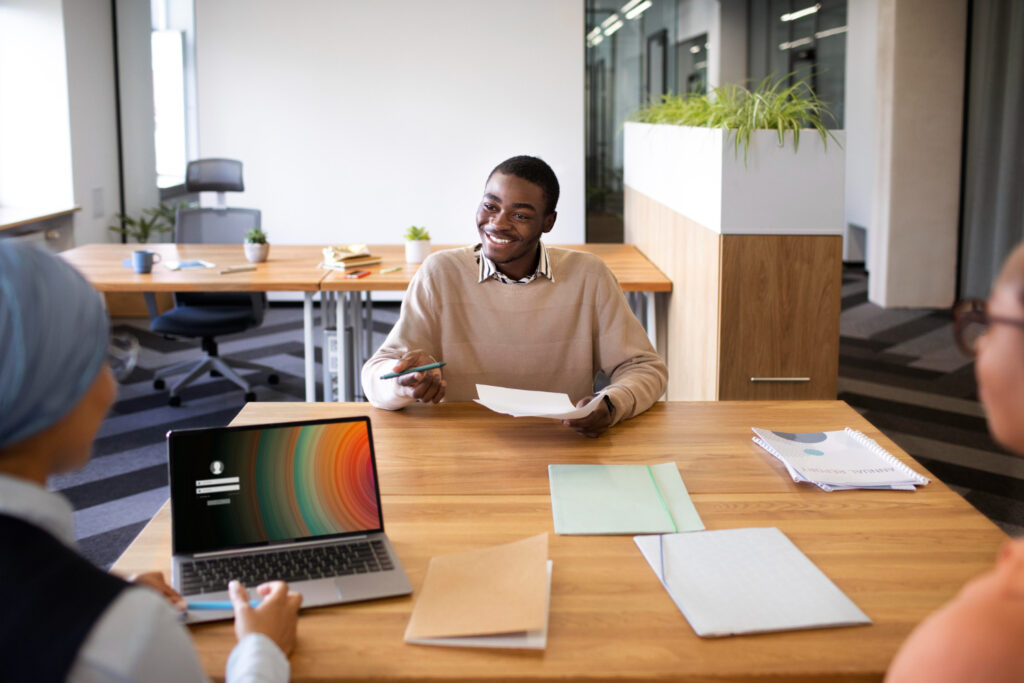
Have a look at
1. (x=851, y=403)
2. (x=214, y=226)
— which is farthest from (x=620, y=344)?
(x=214, y=226)

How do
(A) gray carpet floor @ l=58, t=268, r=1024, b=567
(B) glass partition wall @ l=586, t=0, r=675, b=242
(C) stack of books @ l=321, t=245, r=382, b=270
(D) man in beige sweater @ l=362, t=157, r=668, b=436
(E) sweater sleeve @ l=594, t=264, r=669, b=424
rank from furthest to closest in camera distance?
(B) glass partition wall @ l=586, t=0, r=675, b=242 → (C) stack of books @ l=321, t=245, r=382, b=270 → (A) gray carpet floor @ l=58, t=268, r=1024, b=567 → (D) man in beige sweater @ l=362, t=157, r=668, b=436 → (E) sweater sleeve @ l=594, t=264, r=669, b=424

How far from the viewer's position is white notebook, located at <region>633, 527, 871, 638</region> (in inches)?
50.1

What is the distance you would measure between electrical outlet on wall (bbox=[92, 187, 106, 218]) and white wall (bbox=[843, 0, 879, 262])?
610cm

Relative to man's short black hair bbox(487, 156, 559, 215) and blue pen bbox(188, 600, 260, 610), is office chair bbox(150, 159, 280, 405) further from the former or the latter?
blue pen bbox(188, 600, 260, 610)

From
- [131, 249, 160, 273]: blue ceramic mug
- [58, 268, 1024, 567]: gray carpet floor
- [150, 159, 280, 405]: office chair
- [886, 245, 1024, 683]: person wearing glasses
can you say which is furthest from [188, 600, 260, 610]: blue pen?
[150, 159, 280, 405]: office chair

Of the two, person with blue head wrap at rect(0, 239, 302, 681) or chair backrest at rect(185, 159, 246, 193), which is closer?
person with blue head wrap at rect(0, 239, 302, 681)

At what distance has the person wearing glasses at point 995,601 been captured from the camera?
0.76 metres

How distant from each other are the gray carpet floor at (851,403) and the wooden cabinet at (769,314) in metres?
0.90

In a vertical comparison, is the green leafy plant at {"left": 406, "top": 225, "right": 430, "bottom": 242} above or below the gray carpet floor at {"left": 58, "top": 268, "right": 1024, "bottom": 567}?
above

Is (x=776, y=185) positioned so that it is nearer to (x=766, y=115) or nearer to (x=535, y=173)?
(x=766, y=115)

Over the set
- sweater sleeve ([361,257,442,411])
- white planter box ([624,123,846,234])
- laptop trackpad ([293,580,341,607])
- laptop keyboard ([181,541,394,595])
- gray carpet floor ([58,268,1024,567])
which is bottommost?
gray carpet floor ([58,268,1024,567])

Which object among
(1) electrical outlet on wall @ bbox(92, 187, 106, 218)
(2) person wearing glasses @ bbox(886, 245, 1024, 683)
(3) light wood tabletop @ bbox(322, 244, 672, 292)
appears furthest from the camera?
(1) electrical outlet on wall @ bbox(92, 187, 106, 218)

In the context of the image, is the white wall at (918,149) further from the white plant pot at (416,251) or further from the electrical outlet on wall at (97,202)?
the electrical outlet on wall at (97,202)

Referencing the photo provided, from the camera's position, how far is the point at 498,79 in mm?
7090
